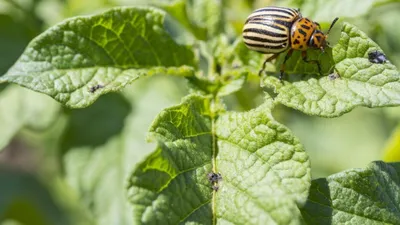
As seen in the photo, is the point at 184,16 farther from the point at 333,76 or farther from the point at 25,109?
the point at 25,109

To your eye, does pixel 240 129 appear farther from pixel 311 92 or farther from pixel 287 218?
pixel 287 218

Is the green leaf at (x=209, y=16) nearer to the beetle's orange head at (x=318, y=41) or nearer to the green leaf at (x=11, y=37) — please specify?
the beetle's orange head at (x=318, y=41)

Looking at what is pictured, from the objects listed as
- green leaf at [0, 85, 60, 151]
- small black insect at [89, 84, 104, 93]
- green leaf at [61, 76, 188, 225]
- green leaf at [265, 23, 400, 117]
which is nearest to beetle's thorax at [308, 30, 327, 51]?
green leaf at [265, 23, 400, 117]

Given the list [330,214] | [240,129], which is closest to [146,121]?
[240,129]

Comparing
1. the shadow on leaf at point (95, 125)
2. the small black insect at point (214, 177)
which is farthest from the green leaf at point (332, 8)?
the shadow on leaf at point (95, 125)

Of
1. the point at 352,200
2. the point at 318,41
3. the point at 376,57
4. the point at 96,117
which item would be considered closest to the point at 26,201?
the point at 96,117

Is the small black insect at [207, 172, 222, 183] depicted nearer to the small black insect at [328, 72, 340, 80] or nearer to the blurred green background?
the small black insect at [328, 72, 340, 80]
